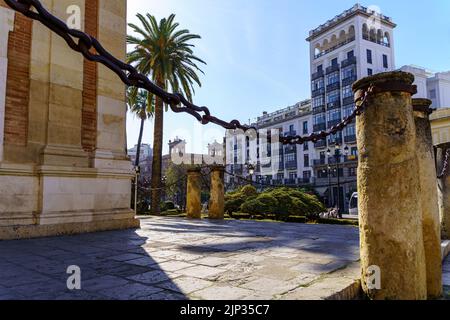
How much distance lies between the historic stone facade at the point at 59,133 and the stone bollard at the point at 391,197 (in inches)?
214

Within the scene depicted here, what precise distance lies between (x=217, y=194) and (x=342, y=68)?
43104mm

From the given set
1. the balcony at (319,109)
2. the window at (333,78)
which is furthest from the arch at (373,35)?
the balcony at (319,109)

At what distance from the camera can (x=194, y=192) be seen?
1203 centimetres

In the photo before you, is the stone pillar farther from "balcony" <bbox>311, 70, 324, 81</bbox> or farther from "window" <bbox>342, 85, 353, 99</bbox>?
"balcony" <bbox>311, 70, 324, 81</bbox>

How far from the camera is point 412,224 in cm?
282

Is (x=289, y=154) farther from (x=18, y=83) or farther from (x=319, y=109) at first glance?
(x=18, y=83)

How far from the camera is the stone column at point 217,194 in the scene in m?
11.5

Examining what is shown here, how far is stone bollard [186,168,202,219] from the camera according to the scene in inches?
471

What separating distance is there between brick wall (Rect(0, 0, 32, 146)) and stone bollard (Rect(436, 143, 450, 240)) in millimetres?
7693

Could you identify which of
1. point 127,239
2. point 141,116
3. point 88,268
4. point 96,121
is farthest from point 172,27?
point 88,268

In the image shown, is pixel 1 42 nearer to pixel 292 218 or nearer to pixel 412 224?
pixel 412 224

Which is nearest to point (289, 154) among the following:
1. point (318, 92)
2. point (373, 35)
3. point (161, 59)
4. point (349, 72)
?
point (318, 92)

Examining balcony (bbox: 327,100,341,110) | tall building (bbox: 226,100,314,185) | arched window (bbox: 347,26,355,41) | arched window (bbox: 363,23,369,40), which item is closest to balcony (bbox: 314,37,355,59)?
arched window (bbox: 347,26,355,41)
